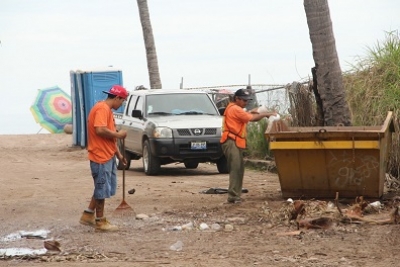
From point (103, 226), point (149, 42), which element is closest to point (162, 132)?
point (103, 226)

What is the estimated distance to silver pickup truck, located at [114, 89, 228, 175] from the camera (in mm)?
21078

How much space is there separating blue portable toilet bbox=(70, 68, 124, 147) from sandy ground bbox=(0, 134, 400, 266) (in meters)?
11.9

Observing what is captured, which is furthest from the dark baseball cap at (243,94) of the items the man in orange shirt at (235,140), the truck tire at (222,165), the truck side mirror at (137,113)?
the truck side mirror at (137,113)

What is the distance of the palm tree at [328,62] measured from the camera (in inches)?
657

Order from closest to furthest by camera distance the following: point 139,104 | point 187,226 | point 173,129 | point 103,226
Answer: point 103,226 → point 187,226 → point 173,129 → point 139,104

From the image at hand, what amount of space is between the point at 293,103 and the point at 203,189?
2443mm

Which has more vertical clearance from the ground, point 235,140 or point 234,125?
point 234,125

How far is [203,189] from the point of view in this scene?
17906 millimetres

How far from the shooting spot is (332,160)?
47.6 feet

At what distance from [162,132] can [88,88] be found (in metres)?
11.7

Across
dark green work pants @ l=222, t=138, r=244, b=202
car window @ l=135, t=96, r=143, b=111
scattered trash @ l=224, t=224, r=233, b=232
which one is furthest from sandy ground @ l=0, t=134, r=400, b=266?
car window @ l=135, t=96, r=143, b=111

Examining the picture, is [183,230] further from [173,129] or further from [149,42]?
[149,42]

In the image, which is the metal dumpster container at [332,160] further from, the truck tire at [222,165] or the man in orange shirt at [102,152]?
the truck tire at [222,165]

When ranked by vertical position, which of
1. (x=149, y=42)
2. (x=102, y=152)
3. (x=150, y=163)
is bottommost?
(x=150, y=163)
